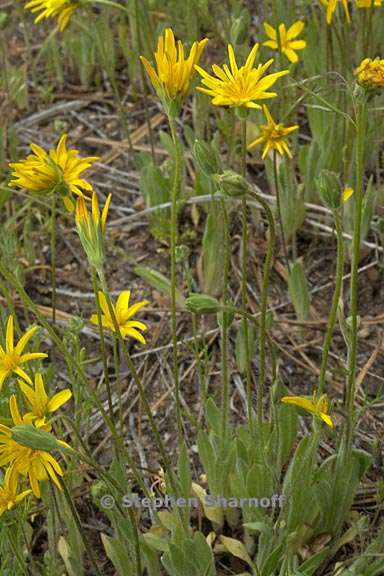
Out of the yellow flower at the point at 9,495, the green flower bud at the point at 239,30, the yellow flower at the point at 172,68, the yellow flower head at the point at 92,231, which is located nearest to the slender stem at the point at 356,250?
the yellow flower at the point at 172,68

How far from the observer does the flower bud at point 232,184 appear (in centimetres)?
156

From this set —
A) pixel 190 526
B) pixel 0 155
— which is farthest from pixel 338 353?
pixel 0 155

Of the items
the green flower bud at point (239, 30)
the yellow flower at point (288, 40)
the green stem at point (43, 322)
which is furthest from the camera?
the yellow flower at point (288, 40)

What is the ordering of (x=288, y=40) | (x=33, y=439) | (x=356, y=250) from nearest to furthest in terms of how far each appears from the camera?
(x=33, y=439)
(x=356, y=250)
(x=288, y=40)

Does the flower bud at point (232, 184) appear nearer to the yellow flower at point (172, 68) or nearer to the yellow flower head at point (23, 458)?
the yellow flower at point (172, 68)

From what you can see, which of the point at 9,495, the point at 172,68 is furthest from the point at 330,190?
the point at 9,495

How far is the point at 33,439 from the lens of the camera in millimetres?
1499

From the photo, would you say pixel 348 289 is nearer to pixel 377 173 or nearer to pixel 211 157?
pixel 377 173

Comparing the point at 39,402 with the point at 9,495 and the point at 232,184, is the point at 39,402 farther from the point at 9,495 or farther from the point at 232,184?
the point at 232,184

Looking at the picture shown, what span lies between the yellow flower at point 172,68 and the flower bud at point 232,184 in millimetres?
220

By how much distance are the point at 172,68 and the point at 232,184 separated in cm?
28

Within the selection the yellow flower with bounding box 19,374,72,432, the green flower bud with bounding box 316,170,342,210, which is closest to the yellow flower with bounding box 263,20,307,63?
the green flower bud with bounding box 316,170,342,210

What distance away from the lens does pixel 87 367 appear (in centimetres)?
256

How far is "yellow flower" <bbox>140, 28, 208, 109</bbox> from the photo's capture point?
1.63m
